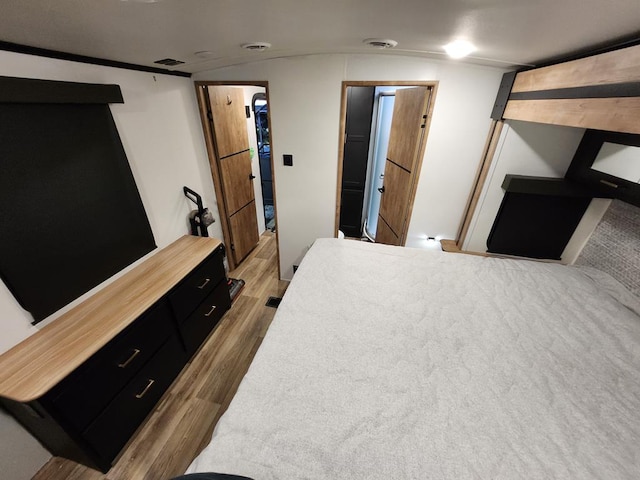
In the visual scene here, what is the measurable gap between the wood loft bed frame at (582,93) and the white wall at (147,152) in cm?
256

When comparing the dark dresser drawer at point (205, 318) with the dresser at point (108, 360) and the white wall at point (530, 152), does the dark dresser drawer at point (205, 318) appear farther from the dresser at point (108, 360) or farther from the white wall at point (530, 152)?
the white wall at point (530, 152)

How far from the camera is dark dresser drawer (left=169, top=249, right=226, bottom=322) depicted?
1.74 metres

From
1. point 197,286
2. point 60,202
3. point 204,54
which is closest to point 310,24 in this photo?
point 204,54

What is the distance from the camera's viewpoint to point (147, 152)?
5.92ft

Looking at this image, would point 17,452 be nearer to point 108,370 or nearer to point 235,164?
point 108,370

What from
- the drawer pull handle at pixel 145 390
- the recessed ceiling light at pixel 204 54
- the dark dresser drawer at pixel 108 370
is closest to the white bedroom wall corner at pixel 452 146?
the recessed ceiling light at pixel 204 54

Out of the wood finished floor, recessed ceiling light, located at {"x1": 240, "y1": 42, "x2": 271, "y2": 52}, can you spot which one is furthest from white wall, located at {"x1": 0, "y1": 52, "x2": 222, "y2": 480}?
recessed ceiling light, located at {"x1": 240, "y1": 42, "x2": 271, "y2": 52}

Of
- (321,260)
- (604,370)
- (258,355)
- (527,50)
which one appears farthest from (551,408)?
(527,50)

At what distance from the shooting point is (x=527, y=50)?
1.25 meters

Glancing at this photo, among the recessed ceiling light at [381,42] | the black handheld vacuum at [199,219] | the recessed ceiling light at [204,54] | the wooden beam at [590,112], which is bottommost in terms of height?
the black handheld vacuum at [199,219]

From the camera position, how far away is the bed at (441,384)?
2.78 feet

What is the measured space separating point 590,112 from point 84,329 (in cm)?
269

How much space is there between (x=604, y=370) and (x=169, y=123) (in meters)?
3.11

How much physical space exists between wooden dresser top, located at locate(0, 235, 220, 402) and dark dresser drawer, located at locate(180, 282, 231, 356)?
15.5 inches
